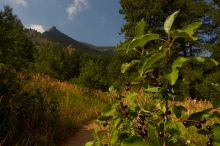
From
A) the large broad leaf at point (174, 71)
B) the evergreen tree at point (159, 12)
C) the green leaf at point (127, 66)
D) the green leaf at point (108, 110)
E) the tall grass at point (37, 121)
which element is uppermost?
the evergreen tree at point (159, 12)

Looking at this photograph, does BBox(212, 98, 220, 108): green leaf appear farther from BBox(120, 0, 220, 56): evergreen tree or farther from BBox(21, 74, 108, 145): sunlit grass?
BBox(120, 0, 220, 56): evergreen tree

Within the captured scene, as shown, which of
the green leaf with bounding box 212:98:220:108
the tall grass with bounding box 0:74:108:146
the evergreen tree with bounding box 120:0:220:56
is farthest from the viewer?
the evergreen tree with bounding box 120:0:220:56

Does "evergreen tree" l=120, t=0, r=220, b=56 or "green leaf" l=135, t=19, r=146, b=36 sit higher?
"evergreen tree" l=120, t=0, r=220, b=56

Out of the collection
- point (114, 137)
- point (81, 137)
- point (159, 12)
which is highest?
point (159, 12)

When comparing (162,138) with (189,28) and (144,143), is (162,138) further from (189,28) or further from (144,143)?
(189,28)

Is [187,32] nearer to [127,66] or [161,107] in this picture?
[127,66]

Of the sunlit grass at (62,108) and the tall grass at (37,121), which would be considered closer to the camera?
the tall grass at (37,121)

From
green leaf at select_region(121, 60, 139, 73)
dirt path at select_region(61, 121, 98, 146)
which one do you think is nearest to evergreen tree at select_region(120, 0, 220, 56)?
dirt path at select_region(61, 121, 98, 146)

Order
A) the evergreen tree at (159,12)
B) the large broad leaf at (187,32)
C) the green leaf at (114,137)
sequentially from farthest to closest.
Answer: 1. the evergreen tree at (159,12)
2. the green leaf at (114,137)
3. the large broad leaf at (187,32)

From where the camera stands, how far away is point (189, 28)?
5.61 feet

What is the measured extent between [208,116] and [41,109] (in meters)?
6.39

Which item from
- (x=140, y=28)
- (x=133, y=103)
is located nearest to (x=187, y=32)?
(x=140, y=28)

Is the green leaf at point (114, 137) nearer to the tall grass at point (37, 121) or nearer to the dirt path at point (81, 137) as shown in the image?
the tall grass at point (37, 121)

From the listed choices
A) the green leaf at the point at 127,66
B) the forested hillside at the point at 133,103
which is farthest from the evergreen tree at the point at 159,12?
the green leaf at the point at 127,66
